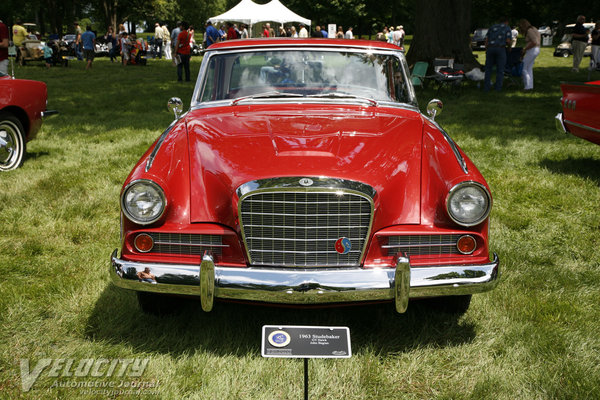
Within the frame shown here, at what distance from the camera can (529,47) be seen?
13.8 m

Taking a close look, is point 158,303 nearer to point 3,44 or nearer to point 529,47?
point 3,44

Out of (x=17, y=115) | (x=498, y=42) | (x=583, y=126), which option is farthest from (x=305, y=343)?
(x=498, y=42)

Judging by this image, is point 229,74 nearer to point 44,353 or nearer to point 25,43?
point 44,353

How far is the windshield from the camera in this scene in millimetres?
4277

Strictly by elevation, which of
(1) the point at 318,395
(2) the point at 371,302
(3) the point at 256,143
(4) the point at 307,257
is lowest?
(1) the point at 318,395

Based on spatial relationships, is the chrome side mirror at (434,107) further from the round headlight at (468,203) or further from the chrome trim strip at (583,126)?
the chrome trim strip at (583,126)

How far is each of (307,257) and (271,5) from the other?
25.1 m

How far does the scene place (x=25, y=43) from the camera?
2288 cm

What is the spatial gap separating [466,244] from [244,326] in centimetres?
136

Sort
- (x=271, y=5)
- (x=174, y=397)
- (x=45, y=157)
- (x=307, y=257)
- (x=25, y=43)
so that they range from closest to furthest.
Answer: (x=174, y=397), (x=307, y=257), (x=45, y=157), (x=25, y=43), (x=271, y=5)

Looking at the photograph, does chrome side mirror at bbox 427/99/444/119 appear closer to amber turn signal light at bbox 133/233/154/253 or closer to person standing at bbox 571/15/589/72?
amber turn signal light at bbox 133/233/154/253

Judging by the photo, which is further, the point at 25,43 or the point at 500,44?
the point at 25,43

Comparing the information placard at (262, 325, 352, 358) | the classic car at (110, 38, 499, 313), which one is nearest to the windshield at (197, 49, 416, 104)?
the classic car at (110, 38, 499, 313)

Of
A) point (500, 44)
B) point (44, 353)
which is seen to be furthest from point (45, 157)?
point (500, 44)
